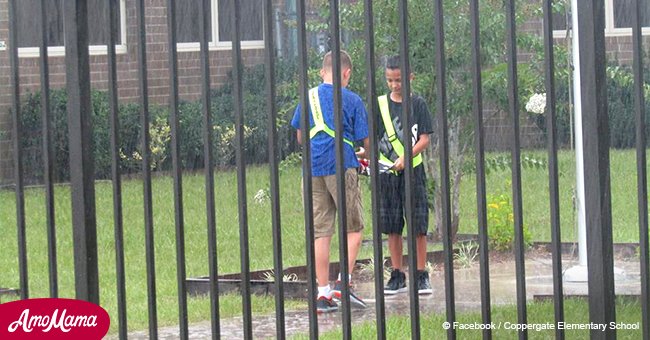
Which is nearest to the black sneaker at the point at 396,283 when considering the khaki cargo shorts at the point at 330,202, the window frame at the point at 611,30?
the khaki cargo shorts at the point at 330,202

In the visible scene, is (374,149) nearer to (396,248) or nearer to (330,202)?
(330,202)

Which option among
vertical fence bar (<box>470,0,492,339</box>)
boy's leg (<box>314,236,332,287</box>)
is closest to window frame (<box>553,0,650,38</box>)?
boy's leg (<box>314,236,332,287</box>)

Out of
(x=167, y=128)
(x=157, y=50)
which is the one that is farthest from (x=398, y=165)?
(x=157, y=50)

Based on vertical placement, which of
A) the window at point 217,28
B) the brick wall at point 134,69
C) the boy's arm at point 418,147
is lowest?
the boy's arm at point 418,147

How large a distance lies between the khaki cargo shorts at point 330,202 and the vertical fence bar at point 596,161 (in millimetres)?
4205

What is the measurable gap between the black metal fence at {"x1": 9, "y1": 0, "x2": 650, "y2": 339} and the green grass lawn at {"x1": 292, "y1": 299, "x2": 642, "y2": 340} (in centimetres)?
244

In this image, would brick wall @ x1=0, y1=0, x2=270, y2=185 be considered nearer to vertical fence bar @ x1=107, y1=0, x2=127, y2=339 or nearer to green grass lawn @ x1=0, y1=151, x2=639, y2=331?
green grass lawn @ x1=0, y1=151, x2=639, y2=331

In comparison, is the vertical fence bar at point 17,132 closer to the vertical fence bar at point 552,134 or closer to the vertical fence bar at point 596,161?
the vertical fence bar at point 552,134

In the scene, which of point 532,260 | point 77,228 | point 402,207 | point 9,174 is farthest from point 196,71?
point 77,228

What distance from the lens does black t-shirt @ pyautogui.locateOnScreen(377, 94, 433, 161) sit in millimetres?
7676

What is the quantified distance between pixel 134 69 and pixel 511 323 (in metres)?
11.4

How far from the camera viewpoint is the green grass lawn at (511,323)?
6.28m

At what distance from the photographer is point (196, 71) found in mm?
17109

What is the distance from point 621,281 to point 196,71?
9768 mm
